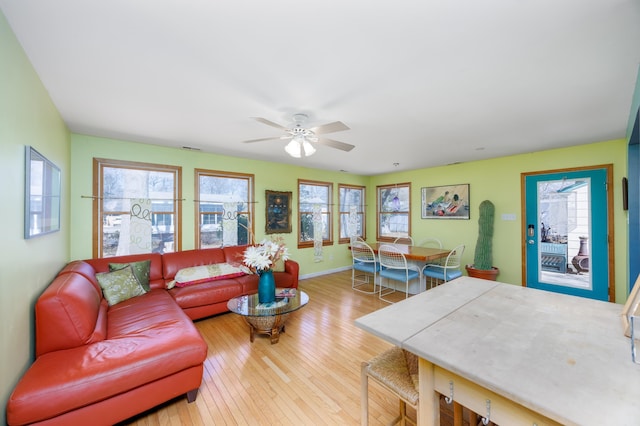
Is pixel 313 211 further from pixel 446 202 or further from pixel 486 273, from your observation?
pixel 486 273

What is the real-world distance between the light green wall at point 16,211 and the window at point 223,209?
2.12 meters

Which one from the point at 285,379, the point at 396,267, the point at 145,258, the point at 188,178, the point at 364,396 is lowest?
the point at 285,379

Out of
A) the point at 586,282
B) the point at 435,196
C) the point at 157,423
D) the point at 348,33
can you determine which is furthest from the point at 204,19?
the point at 586,282

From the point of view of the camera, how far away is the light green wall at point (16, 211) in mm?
1356

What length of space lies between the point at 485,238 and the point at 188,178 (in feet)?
16.8

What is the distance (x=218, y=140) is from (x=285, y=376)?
9.65 feet

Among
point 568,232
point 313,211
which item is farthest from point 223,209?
point 568,232

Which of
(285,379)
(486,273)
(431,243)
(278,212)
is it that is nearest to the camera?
(285,379)

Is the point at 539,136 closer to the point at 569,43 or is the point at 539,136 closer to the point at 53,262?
the point at 569,43

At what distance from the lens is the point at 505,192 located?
439 cm

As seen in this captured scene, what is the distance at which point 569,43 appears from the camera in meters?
1.51

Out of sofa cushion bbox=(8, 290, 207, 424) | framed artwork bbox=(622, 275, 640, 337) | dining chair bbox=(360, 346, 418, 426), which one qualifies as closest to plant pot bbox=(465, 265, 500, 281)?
framed artwork bbox=(622, 275, 640, 337)

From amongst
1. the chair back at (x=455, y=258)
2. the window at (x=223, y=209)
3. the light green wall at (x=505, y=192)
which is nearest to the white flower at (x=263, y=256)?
the window at (x=223, y=209)

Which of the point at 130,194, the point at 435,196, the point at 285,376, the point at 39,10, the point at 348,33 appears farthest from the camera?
the point at 435,196
